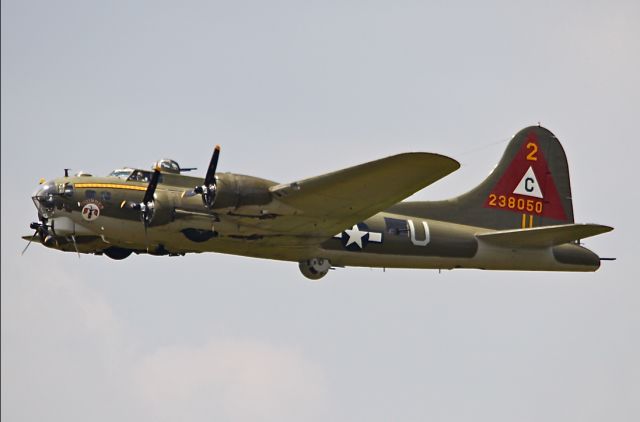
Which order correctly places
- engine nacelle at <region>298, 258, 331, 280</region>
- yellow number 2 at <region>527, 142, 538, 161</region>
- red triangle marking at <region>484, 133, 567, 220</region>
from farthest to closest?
1. yellow number 2 at <region>527, 142, 538, 161</region>
2. red triangle marking at <region>484, 133, 567, 220</region>
3. engine nacelle at <region>298, 258, 331, 280</region>

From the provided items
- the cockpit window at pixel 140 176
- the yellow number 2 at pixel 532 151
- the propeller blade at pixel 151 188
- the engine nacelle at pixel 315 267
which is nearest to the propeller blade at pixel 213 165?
the propeller blade at pixel 151 188

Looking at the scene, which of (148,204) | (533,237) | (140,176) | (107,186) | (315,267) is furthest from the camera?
(533,237)

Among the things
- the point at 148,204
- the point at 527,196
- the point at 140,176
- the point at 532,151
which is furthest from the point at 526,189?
the point at 148,204

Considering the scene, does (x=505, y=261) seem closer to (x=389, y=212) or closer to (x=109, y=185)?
(x=389, y=212)

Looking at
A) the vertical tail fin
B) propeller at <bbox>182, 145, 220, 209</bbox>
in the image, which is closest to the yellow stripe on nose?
propeller at <bbox>182, 145, 220, 209</bbox>

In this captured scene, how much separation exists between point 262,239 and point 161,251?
8.45ft

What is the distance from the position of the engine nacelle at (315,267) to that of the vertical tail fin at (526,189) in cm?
464

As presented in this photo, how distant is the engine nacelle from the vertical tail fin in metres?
4.64

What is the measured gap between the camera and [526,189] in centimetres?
3444

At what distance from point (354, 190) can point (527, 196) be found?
26.4ft

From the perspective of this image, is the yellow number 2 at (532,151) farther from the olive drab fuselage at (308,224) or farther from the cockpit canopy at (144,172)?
the cockpit canopy at (144,172)

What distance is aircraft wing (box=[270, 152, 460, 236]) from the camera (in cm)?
2673

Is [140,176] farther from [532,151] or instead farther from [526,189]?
[532,151]

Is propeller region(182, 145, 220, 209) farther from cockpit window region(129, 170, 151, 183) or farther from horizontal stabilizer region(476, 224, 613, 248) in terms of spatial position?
horizontal stabilizer region(476, 224, 613, 248)
